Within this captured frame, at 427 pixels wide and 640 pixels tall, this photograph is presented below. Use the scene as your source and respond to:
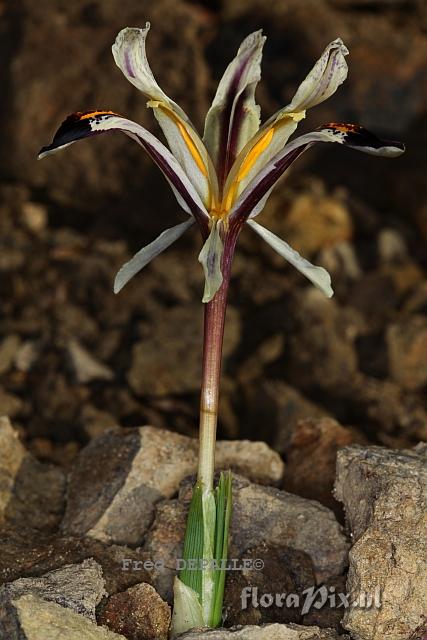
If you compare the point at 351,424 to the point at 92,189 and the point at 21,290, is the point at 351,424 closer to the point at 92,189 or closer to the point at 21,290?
the point at 21,290

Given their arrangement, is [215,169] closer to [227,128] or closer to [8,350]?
[227,128]

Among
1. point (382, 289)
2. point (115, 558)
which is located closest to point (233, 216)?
point (115, 558)

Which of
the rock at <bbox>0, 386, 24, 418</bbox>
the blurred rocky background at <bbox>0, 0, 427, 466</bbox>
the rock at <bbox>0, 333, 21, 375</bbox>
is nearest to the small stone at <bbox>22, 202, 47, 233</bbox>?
the blurred rocky background at <bbox>0, 0, 427, 466</bbox>

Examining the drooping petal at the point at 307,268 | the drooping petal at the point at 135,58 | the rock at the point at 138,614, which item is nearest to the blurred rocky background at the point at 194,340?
the rock at the point at 138,614

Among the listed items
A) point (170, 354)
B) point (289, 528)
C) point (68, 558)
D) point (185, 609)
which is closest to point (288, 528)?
point (289, 528)

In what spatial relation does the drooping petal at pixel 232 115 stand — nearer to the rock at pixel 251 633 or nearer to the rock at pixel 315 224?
the rock at pixel 251 633
